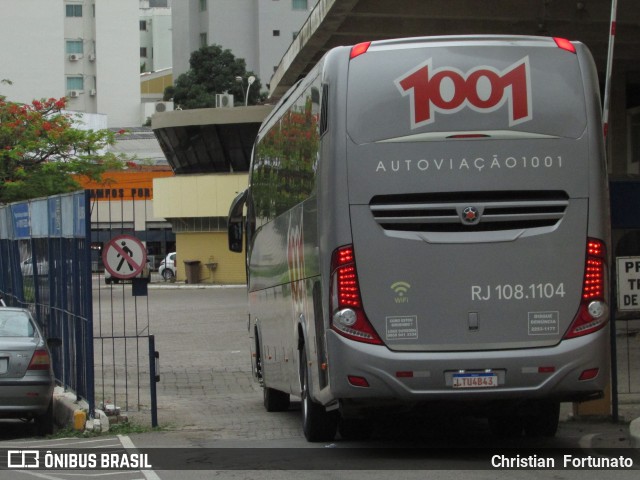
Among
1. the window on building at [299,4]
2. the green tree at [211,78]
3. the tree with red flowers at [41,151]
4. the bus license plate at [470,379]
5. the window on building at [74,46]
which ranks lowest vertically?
the bus license plate at [470,379]

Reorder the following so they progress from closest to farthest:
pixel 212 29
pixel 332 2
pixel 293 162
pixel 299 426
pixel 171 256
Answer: pixel 293 162 < pixel 299 426 < pixel 332 2 < pixel 171 256 < pixel 212 29

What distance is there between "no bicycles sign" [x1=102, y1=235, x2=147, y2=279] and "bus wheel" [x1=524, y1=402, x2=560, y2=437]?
554 centimetres

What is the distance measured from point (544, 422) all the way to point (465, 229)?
2864mm

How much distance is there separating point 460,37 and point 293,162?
101 inches

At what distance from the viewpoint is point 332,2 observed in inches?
1025

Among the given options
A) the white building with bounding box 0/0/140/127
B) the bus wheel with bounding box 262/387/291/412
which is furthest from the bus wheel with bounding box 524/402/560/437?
the white building with bounding box 0/0/140/127

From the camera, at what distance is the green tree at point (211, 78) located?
303 ft

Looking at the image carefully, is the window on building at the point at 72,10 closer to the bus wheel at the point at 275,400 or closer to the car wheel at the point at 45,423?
the bus wheel at the point at 275,400

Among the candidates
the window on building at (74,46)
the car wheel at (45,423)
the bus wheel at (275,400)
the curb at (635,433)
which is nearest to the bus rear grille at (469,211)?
the curb at (635,433)

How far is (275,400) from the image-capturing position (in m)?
16.6

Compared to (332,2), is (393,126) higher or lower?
lower

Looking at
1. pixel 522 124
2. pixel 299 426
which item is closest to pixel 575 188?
pixel 522 124

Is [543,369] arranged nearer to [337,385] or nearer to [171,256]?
[337,385]

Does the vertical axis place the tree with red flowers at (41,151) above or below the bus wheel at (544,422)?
above
